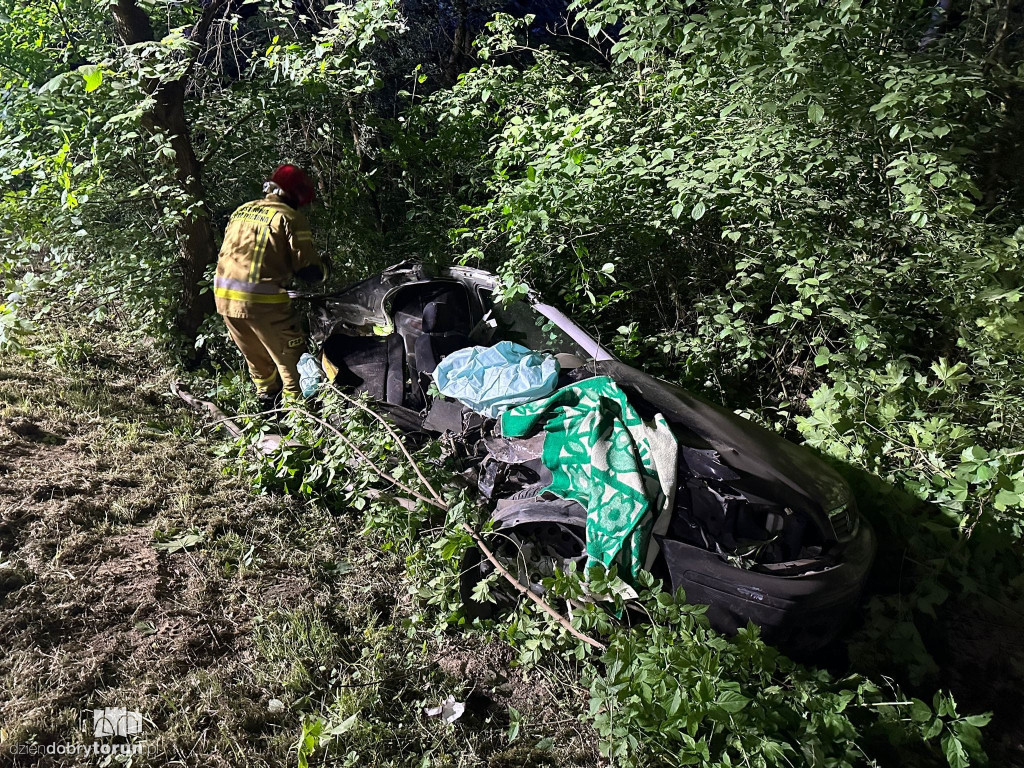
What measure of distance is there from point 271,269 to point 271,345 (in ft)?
1.78

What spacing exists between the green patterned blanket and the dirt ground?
2.51 feet

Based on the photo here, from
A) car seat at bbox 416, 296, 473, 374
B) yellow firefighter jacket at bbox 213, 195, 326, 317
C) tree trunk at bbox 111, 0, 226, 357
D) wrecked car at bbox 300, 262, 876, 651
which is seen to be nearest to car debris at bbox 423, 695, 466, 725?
wrecked car at bbox 300, 262, 876, 651

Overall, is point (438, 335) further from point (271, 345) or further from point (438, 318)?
point (271, 345)

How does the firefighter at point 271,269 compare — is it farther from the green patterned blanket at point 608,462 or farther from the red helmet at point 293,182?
the green patterned blanket at point 608,462

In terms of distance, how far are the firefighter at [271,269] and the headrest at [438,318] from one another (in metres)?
1.12

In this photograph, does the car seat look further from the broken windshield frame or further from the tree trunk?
the tree trunk

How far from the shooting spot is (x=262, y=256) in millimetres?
4328

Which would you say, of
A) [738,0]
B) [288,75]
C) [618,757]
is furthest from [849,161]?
[288,75]

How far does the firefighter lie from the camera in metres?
4.33


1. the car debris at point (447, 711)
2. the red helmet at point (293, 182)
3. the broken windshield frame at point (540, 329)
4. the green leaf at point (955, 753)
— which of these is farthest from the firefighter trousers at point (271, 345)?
the green leaf at point (955, 753)

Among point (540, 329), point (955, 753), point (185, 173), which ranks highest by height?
point (185, 173)

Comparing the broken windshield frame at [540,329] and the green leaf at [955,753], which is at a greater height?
the broken windshield frame at [540,329]

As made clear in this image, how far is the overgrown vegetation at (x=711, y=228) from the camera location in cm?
273

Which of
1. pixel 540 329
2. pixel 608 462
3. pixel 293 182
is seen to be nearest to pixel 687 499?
pixel 608 462
